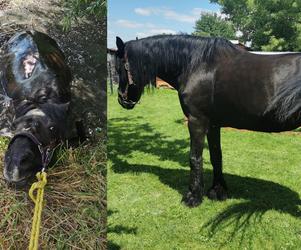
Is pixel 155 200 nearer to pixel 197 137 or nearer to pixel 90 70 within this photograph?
pixel 197 137

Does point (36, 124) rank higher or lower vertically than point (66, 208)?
higher

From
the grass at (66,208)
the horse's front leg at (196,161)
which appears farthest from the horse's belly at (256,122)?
the grass at (66,208)

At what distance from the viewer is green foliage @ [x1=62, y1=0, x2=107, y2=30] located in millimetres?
986

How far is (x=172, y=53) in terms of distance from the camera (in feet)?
4.90

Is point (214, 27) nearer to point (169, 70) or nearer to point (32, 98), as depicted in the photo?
point (169, 70)

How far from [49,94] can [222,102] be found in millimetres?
761

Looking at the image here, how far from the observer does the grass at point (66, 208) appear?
0.95 meters

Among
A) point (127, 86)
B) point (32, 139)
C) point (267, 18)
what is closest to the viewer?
point (32, 139)

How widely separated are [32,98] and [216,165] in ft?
2.71

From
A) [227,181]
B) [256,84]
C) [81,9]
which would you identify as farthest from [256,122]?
[81,9]

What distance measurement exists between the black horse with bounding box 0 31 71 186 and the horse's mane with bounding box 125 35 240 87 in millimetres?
482

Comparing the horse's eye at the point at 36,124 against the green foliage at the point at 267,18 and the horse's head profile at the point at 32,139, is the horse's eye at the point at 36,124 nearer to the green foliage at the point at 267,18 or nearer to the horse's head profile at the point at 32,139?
the horse's head profile at the point at 32,139

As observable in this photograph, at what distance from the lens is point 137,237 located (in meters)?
1.26

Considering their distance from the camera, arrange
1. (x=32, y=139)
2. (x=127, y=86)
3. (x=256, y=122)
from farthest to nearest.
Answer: (x=127, y=86) → (x=256, y=122) → (x=32, y=139)
